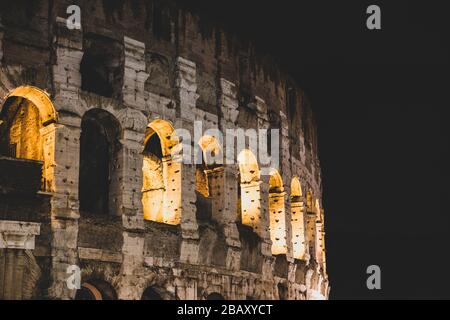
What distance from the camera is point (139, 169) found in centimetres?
1466

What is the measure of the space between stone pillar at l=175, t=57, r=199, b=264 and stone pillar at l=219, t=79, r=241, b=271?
1.14 m

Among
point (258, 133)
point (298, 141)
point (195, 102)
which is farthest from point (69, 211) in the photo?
point (298, 141)

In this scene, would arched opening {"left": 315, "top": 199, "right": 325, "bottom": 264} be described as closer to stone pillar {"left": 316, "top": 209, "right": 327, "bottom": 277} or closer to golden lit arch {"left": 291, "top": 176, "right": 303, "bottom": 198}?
stone pillar {"left": 316, "top": 209, "right": 327, "bottom": 277}

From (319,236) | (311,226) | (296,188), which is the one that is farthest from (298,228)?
(319,236)

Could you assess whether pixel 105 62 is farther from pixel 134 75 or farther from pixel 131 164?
pixel 131 164

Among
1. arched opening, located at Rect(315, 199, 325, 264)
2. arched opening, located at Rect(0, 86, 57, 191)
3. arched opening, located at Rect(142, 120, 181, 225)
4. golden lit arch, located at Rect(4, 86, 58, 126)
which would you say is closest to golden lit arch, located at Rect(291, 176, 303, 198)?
arched opening, located at Rect(315, 199, 325, 264)

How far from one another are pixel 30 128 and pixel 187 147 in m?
3.41

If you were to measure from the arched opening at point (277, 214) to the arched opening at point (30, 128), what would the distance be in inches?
285

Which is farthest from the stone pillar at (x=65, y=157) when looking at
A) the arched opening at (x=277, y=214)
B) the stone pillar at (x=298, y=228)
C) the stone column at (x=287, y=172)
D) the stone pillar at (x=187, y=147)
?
the stone pillar at (x=298, y=228)

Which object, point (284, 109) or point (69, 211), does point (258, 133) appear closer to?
point (284, 109)

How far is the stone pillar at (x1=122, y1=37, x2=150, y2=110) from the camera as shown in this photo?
Result: 14828mm
